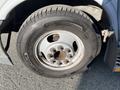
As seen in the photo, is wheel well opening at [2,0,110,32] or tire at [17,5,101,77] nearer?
tire at [17,5,101,77]

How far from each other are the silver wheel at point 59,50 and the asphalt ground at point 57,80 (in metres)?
0.20

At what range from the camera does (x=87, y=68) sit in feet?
10.9

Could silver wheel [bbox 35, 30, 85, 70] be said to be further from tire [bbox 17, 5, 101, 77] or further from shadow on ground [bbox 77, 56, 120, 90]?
shadow on ground [bbox 77, 56, 120, 90]

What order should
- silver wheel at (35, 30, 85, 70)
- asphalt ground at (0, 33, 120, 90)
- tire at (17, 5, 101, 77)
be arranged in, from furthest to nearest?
asphalt ground at (0, 33, 120, 90)
silver wheel at (35, 30, 85, 70)
tire at (17, 5, 101, 77)

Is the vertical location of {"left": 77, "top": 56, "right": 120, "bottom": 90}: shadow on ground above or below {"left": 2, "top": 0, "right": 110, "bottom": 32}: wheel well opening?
below

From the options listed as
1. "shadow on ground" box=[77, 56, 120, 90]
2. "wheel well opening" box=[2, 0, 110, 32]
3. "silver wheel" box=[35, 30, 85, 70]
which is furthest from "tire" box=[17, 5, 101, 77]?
"shadow on ground" box=[77, 56, 120, 90]

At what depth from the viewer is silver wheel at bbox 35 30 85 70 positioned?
3.09 metres

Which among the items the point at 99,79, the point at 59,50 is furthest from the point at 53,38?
the point at 99,79

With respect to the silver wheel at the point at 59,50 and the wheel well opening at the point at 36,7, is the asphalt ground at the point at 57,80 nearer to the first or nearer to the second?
the silver wheel at the point at 59,50

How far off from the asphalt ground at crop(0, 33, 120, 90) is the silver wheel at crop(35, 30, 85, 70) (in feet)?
0.66

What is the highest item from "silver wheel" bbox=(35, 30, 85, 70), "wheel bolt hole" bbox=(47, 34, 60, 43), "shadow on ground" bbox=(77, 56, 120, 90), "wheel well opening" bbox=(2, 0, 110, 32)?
"wheel well opening" bbox=(2, 0, 110, 32)

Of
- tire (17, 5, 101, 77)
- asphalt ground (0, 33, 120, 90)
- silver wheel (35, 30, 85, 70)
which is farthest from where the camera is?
asphalt ground (0, 33, 120, 90)

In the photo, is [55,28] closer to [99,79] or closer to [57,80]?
[57,80]

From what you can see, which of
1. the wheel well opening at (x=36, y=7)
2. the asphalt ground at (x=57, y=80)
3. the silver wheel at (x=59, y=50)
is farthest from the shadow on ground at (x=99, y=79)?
the wheel well opening at (x=36, y=7)
